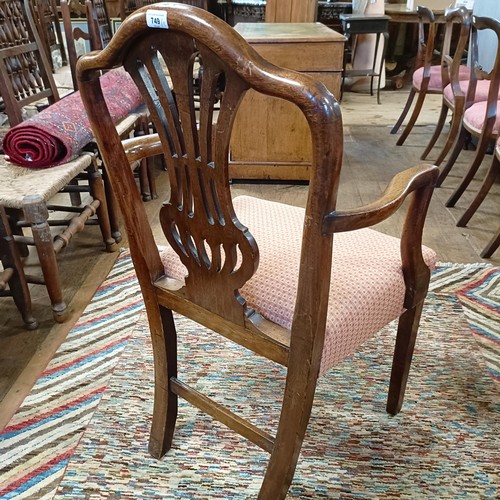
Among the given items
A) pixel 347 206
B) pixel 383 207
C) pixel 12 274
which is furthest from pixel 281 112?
pixel 383 207

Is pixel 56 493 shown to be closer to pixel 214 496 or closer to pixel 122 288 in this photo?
pixel 214 496

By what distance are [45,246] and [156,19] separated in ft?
3.59

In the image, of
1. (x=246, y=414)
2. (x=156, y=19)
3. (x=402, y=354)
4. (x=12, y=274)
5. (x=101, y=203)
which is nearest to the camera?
(x=156, y=19)

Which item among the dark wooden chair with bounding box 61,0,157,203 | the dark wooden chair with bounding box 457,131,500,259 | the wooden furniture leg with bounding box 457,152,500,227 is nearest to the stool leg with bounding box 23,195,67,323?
the dark wooden chair with bounding box 61,0,157,203

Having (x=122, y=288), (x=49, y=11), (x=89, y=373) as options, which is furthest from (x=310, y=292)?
(x=49, y=11)

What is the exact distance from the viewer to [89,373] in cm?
146

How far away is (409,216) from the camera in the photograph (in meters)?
0.97

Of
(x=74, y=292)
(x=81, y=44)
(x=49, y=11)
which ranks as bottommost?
(x=74, y=292)

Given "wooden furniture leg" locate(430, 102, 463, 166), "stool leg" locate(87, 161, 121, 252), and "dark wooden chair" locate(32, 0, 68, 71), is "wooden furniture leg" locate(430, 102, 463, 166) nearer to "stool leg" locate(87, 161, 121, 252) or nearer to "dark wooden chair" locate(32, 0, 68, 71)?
"stool leg" locate(87, 161, 121, 252)

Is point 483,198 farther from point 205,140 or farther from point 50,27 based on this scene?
point 50,27

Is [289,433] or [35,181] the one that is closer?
[289,433]

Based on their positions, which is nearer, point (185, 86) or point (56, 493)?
point (185, 86)

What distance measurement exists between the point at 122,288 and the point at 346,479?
1065mm

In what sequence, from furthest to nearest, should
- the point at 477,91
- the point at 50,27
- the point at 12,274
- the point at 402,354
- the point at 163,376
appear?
1. the point at 50,27
2. the point at 477,91
3. the point at 12,274
4. the point at 402,354
5. the point at 163,376
